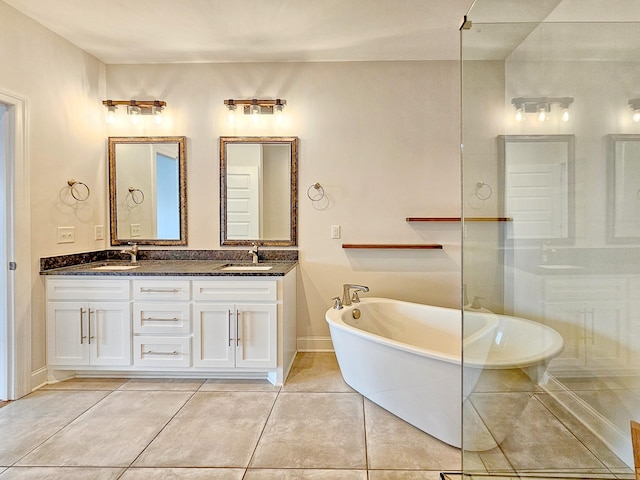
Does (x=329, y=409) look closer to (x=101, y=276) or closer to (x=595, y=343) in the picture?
(x=595, y=343)

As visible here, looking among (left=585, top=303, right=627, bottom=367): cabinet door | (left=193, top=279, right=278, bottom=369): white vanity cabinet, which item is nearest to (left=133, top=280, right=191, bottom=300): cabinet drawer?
(left=193, top=279, right=278, bottom=369): white vanity cabinet

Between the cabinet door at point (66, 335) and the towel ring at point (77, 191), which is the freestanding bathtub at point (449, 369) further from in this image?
the towel ring at point (77, 191)

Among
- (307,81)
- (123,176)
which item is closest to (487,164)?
(307,81)

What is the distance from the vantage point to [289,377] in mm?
2783

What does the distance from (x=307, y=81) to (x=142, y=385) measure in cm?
278

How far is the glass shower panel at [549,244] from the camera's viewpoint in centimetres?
187

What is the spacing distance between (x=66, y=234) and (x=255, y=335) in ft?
5.60

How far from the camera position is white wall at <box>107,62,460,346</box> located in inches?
126

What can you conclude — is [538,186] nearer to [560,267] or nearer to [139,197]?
[560,267]

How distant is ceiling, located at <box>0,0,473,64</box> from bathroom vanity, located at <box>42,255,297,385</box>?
179cm

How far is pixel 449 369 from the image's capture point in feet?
6.20

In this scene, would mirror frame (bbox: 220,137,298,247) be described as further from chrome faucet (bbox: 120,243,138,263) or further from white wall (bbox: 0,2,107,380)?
white wall (bbox: 0,2,107,380)

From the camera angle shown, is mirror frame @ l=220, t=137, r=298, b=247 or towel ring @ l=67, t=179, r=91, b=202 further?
mirror frame @ l=220, t=137, r=298, b=247

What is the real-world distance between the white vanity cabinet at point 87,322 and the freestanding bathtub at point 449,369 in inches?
60.6
